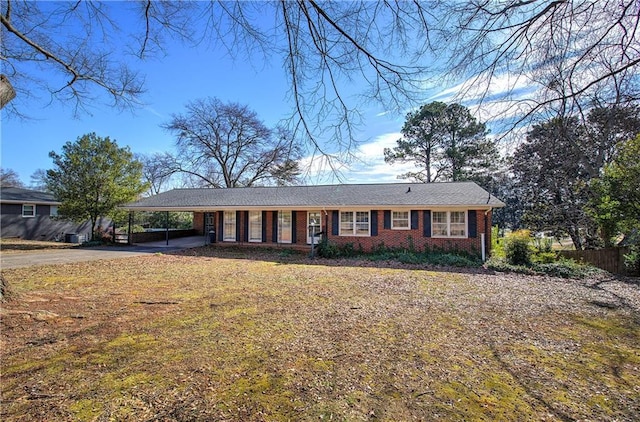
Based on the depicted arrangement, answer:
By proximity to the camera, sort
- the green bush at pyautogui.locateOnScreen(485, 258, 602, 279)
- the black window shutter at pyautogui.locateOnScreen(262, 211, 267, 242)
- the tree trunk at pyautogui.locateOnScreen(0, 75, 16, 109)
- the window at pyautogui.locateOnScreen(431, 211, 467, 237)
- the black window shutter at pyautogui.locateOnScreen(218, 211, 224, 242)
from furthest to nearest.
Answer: the black window shutter at pyautogui.locateOnScreen(218, 211, 224, 242), the black window shutter at pyautogui.locateOnScreen(262, 211, 267, 242), the window at pyautogui.locateOnScreen(431, 211, 467, 237), the green bush at pyautogui.locateOnScreen(485, 258, 602, 279), the tree trunk at pyautogui.locateOnScreen(0, 75, 16, 109)

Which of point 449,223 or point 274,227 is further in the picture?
point 274,227

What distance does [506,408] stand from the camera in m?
2.77

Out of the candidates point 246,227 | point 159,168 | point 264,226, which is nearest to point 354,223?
point 264,226

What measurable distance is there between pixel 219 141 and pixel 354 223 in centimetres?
1996

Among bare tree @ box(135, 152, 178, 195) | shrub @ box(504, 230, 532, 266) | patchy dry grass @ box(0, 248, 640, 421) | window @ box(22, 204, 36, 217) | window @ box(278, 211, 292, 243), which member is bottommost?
patchy dry grass @ box(0, 248, 640, 421)

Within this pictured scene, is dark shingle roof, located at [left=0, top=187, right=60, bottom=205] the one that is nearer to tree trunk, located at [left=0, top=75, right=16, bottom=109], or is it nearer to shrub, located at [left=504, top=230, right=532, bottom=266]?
tree trunk, located at [left=0, top=75, right=16, bottom=109]

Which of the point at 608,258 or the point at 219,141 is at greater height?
the point at 219,141

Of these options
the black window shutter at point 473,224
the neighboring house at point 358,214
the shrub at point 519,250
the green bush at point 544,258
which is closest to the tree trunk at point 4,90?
the neighboring house at point 358,214

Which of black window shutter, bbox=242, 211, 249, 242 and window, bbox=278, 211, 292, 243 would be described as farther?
black window shutter, bbox=242, 211, 249, 242

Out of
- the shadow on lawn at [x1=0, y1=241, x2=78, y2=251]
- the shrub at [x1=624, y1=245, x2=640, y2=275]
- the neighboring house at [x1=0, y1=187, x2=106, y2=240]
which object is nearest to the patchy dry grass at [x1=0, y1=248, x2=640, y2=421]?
the shrub at [x1=624, y1=245, x2=640, y2=275]

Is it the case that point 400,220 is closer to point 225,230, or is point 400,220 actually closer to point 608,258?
point 608,258

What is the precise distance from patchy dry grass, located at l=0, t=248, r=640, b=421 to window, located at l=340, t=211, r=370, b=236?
7.48 meters

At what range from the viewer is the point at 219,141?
29.6m

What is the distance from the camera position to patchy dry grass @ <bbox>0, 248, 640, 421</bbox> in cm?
275
